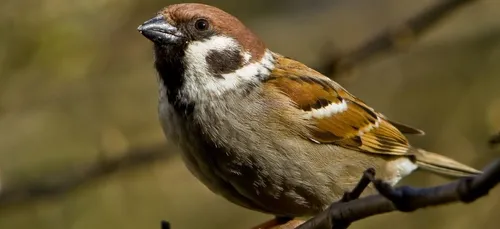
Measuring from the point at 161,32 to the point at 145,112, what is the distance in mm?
3446

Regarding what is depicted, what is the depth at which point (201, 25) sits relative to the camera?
308 cm

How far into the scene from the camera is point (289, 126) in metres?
3.22

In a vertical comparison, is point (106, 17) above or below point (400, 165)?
above

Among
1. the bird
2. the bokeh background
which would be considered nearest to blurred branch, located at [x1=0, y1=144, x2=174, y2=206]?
the bokeh background

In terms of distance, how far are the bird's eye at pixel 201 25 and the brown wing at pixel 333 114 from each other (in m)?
0.35

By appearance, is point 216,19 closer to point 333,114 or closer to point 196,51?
point 196,51

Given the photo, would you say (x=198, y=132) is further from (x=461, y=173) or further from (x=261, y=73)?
(x=461, y=173)

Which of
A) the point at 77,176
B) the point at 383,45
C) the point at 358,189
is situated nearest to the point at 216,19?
the point at 358,189

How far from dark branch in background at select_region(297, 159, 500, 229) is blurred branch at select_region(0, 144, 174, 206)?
316 centimetres

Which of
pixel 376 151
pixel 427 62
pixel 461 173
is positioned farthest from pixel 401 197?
pixel 427 62

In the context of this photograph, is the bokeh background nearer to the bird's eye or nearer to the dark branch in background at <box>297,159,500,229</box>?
the bird's eye

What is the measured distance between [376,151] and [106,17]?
2.09 metres

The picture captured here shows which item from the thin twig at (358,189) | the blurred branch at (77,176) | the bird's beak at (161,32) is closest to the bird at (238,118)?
the bird's beak at (161,32)

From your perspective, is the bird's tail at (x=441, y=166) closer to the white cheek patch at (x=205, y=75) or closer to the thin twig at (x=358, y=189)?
the white cheek patch at (x=205, y=75)
